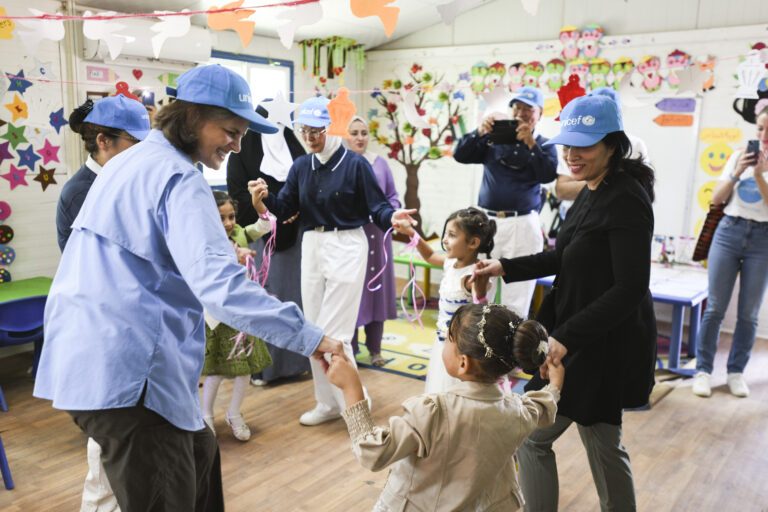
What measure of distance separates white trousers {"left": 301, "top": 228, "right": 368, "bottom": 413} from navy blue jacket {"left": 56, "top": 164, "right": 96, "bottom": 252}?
114 centimetres

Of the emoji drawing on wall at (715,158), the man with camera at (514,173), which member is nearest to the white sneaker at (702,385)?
the man with camera at (514,173)

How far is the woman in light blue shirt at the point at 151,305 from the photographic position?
4.71ft

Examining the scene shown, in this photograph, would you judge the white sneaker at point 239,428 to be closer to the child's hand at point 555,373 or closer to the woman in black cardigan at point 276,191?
the woman in black cardigan at point 276,191

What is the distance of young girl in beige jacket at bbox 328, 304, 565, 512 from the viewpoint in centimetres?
156

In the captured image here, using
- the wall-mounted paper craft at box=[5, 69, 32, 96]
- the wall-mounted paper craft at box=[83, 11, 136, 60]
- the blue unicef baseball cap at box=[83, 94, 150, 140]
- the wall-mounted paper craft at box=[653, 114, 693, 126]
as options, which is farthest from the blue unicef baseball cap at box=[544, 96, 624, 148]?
the wall-mounted paper craft at box=[653, 114, 693, 126]

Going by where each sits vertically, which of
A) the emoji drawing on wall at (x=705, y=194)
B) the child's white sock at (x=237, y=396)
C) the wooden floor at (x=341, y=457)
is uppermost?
the emoji drawing on wall at (x=705, y=194)

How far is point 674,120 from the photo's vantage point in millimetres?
5375

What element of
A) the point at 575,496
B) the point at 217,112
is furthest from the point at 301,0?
the point at 575,496

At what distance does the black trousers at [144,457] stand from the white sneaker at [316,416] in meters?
1.87

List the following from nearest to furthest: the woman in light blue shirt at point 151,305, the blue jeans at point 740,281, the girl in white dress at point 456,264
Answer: the woman in light blue shirt at point 151,305
the girl in white dress at point 456,264
the blue jeans at point 740,281

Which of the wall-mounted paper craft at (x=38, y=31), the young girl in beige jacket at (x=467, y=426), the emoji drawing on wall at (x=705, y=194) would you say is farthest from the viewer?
the emoji drawing on wall at (x=705, y=194)

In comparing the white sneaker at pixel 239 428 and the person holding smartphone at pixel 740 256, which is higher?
the person holding smartphone at pixel 740 256

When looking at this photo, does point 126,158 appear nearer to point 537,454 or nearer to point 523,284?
point 537,454

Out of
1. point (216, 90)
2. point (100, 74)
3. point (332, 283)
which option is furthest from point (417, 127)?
point (216, 90)
